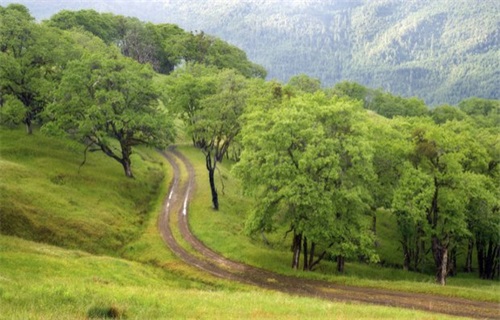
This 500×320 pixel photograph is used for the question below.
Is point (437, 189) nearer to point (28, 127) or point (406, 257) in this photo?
point (406, 257)

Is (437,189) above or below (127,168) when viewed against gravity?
below

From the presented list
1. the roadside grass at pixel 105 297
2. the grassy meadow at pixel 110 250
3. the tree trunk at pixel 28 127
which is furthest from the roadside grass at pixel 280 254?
the tree trunk at pixel 28 127

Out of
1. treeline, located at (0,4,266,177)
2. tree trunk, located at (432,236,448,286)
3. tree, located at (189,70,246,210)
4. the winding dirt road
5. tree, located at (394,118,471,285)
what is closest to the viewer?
the winding dirt road

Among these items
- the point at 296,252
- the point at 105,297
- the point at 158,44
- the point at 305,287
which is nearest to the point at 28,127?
the point at 296,252

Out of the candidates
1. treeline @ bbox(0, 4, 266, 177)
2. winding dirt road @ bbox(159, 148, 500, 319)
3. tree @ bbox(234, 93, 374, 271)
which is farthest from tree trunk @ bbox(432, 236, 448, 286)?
treeline @ bbox(0, 4, 266, 177)

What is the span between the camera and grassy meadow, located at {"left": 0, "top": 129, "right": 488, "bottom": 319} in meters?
22.1

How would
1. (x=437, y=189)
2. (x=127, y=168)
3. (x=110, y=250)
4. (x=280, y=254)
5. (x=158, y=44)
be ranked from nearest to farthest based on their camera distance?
(x=110, y=250) < (x=437, y=189) < (x=280, y=254) < (x=127, y=168) < (x=158, y=44)

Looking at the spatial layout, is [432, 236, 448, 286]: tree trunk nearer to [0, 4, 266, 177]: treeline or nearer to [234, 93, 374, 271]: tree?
[234, 93, 374, 271]: tree

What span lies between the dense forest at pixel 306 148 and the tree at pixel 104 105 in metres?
0.19

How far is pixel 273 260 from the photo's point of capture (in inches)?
1806

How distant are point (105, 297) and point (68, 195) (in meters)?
31.0

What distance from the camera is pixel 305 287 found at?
39000 mm

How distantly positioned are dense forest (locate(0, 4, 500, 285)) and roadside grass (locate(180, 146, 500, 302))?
224 centimetres

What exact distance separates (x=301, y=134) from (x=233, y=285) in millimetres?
16243
